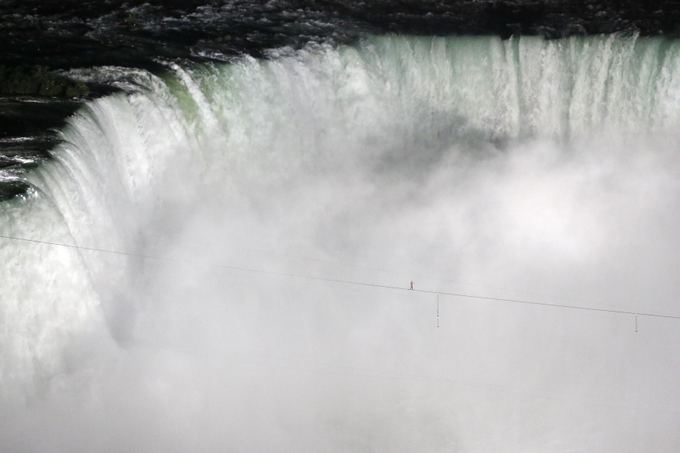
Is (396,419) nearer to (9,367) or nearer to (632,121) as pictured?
(9,367)

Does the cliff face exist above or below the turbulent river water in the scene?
above

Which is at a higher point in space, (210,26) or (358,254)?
(210,26)

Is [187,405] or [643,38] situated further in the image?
[643,38]

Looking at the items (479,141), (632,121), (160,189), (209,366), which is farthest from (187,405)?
(632,121)

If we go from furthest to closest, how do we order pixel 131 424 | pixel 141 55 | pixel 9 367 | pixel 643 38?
pixel 643 38 < pixel 141 55 < pixel 131 424 < pixel 9 367

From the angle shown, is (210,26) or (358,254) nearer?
(358,254)

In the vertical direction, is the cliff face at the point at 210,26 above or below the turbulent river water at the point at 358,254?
above

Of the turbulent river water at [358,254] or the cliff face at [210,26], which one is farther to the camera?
the cliff face at [210,26]

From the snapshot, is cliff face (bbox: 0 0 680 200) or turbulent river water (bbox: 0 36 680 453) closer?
turbulent river water (bbox: 0 36 680 453)
